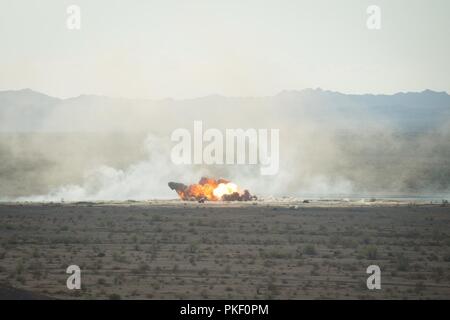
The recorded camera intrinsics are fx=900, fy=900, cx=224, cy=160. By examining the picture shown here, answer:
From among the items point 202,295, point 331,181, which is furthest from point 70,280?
point 331,181

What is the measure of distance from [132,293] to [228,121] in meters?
150

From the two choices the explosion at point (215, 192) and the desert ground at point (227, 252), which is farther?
the explosion at point (215, 192)

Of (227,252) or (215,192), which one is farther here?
(215,192)

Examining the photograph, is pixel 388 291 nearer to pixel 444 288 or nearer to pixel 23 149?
pixel 444 288

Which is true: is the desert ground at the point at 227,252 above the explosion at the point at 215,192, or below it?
below

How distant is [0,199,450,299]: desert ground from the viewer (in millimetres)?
39375

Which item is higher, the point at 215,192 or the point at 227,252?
the point at 215,192

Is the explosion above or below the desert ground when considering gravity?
above

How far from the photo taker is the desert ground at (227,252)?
129ft

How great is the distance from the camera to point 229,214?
7744 cm

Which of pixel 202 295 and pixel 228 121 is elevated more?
pixel 228 121

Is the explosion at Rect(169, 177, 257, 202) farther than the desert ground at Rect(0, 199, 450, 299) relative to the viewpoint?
Yes

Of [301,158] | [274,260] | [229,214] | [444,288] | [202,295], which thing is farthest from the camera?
[301,158]

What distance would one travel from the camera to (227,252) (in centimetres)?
5134
